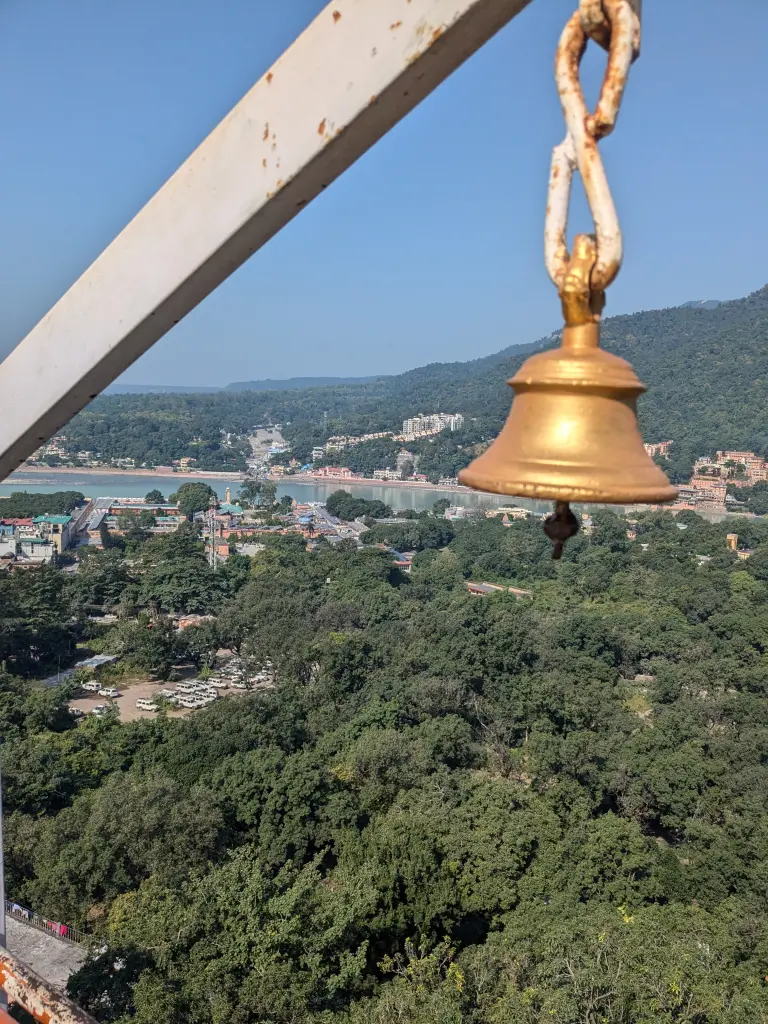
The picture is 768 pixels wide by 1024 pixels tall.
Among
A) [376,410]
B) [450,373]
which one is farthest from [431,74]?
[450,373]

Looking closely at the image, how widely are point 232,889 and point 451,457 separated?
5581cm

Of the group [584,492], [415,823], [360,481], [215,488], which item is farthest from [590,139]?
[360,481]

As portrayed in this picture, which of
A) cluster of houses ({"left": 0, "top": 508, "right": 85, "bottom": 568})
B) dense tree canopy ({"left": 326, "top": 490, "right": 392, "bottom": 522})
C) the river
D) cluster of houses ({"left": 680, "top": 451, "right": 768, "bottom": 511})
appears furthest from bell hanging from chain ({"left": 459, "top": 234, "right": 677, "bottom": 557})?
the river

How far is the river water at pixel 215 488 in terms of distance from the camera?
51.2 metres

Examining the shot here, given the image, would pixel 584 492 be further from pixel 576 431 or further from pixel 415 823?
pixel 415 823

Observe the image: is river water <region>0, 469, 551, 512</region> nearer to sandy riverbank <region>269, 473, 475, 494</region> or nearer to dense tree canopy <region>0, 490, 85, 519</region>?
sandy riverbank <region>269, 473, 475, 494</region>

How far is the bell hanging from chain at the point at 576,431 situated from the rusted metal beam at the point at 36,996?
1.57m

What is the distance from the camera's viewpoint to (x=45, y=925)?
685cm

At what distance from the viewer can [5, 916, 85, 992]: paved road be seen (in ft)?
20.4

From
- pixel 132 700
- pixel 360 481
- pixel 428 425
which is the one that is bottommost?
pixel 132 700

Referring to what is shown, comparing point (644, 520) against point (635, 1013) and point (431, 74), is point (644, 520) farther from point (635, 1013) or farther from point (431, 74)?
point (431, 74)

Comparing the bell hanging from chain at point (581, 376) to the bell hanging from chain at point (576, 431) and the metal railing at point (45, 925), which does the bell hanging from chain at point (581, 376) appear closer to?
the bell hanging from chain at point (576, 431)

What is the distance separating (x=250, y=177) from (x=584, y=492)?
518 mm

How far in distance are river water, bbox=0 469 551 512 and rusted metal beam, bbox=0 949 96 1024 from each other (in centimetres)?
4591
